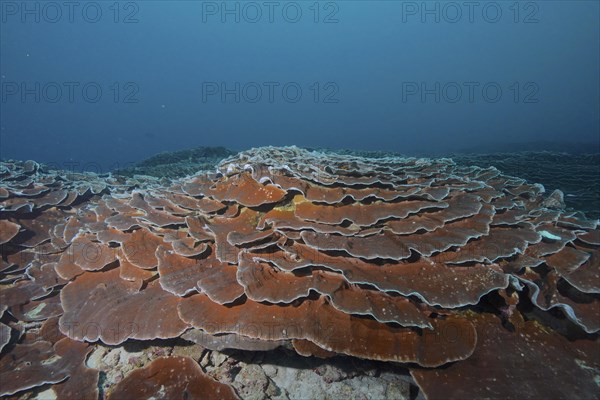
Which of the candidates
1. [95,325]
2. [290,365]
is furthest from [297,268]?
[95,325]

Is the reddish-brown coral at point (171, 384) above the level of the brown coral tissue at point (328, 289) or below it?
below

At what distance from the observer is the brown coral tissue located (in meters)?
2.50

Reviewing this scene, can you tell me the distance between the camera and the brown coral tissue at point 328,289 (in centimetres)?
250

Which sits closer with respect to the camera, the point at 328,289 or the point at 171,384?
the point at 328,289

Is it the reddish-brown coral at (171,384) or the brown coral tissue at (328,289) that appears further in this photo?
the reddish-brown coral at (171,384)

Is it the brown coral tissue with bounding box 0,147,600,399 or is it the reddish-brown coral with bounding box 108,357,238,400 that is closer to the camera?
the brown coral tissue with bounding box 0,147,600,399

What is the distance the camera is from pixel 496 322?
277cm

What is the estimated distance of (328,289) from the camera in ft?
8.46

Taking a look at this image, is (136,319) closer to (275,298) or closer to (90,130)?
(275,298)

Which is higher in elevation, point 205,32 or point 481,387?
point 205,32

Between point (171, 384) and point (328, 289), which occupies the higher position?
point (328, 289)

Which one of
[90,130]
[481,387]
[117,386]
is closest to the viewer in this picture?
[481,387]

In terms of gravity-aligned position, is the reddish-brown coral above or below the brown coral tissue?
below

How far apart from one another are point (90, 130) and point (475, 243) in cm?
18156
